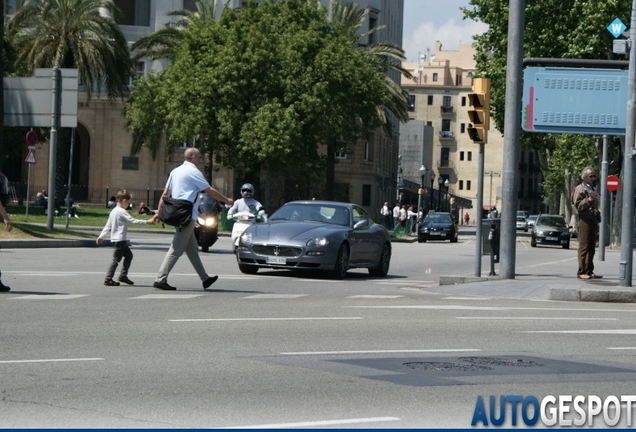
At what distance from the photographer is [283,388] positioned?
28.0ft

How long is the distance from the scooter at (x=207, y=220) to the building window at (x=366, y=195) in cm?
5305

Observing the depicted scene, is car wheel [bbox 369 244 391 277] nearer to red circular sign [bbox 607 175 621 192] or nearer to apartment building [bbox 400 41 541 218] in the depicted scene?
red circular sign [bbox 607 175 621 192]

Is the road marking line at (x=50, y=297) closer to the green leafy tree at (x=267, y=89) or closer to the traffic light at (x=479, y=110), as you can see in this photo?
the traffic light at (x=479, y=110)

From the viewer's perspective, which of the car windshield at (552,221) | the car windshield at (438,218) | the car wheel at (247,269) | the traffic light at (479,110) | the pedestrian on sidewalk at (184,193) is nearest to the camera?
the pedestrian on sidewalk at (184,193)

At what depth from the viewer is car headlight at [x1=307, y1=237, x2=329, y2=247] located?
2192 cm

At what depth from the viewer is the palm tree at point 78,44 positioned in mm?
55000

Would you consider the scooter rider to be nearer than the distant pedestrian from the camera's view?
Yes

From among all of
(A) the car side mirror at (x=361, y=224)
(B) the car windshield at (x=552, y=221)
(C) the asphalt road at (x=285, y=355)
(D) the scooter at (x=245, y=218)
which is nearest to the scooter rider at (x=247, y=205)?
(D) the scooter at (x=245, y=218)

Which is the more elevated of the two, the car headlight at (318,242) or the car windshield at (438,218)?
the car windshield at (438,218)

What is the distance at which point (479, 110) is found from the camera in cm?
2247

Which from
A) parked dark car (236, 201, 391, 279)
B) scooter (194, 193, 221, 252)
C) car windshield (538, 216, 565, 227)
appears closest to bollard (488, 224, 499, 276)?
parked dark car (236, 201, 391, 279)

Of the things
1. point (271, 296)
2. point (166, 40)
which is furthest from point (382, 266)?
point (166, 40)

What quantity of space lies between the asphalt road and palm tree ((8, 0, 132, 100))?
37.6 metres

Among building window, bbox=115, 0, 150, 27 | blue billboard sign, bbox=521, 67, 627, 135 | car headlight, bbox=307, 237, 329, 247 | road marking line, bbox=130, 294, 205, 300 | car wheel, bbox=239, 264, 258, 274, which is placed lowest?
road marking line, bbox=130, 294, 205, 300
